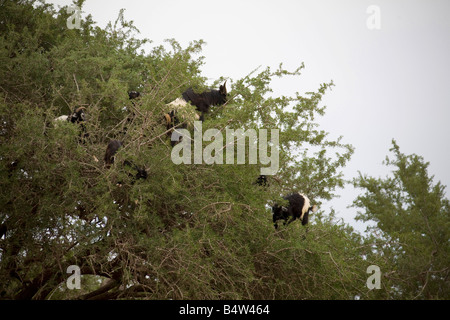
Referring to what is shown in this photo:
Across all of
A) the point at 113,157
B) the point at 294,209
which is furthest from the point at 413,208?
the point at 113,157

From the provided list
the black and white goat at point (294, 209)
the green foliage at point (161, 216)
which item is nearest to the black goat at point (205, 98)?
the green foliage at point (161, 216)

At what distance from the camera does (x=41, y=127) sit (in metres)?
5.53

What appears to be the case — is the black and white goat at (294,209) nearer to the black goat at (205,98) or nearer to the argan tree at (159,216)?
the argan tree at (159,216)

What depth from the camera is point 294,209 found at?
6.75 metres

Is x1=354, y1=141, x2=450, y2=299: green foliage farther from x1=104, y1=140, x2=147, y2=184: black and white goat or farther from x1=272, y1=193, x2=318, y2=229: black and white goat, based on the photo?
x1=104, y1=140, x2=147, y2=184: black and white goat

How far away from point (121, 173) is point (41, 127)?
114 centimetres

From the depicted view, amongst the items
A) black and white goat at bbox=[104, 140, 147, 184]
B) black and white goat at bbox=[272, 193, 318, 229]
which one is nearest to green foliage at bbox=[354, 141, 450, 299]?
black and white goat at bbox=[272, 193, 318, 229]

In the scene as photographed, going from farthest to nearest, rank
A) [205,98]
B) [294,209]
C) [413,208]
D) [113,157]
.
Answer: [413,208]
[205,98]
[294,209]
[113,157]

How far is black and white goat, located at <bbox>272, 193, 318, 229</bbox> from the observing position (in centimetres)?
655

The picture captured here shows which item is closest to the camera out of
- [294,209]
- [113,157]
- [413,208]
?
[113,157]

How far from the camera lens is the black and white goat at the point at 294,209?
21.5 ft

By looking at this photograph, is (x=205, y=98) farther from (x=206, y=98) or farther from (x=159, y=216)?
(x=159, y=216)
